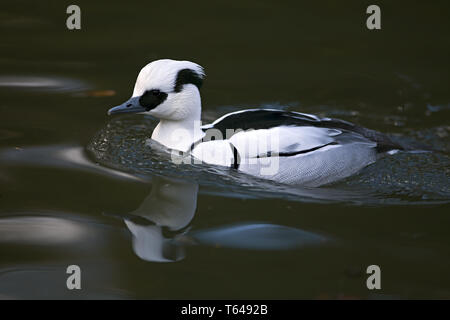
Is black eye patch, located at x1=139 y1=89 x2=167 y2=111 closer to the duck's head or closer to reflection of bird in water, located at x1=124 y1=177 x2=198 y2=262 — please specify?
the duck's head

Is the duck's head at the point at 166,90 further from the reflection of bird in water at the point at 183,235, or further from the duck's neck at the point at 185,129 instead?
the reflection of bird in water at the point at 183,235

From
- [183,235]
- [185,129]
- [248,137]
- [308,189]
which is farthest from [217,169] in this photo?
[183,235]

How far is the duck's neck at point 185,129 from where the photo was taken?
267 inches

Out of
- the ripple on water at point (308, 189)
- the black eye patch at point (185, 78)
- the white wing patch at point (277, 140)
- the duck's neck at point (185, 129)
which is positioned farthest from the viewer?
the duck's neck at point (185, 129)

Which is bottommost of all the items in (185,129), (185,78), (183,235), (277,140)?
(183,235)

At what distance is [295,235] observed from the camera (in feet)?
17.9

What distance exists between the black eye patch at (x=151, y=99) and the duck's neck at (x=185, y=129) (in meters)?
0.23

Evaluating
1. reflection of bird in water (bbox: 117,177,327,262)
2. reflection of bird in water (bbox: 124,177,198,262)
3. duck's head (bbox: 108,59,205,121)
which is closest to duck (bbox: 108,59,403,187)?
duck's head (bbox: 108,59,205,121)

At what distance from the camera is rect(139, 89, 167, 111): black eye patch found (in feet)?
21.4

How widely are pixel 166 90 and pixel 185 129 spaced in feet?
1.71

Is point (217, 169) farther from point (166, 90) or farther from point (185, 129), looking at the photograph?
point (166, 90)

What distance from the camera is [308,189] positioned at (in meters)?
6.48

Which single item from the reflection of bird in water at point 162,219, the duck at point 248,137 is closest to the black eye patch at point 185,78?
the duck at point 248,137
